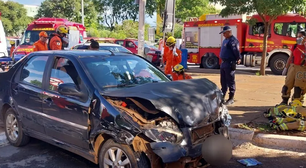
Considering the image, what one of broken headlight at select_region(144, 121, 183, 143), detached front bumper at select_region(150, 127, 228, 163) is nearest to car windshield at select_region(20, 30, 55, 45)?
broken headlight at select_region(144, 121, 183, 143)

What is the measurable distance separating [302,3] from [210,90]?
849cm

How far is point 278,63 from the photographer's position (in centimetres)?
1491

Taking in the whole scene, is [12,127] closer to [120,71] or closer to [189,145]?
[120,71]

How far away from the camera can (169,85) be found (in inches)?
159

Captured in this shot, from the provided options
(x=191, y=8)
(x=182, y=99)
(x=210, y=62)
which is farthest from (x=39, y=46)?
(x=191, y=8)

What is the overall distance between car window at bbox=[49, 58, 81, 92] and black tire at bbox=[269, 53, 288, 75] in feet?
40.5

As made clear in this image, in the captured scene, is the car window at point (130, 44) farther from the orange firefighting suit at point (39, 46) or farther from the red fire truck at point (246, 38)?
the orange firefighting suit at point (39, 46)

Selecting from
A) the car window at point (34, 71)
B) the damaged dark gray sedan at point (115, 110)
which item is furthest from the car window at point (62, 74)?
the car window at point (34, 71)

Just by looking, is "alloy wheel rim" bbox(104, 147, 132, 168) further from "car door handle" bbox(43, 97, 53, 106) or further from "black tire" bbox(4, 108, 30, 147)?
"black tire" bbox(4, 108, 30, 147)

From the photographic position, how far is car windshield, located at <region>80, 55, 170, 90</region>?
4.20 m

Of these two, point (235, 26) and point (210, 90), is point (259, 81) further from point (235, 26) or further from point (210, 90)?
point (210, 90)

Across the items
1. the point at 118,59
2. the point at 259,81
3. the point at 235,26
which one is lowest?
the point at 259,81

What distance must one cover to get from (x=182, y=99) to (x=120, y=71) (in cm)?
116

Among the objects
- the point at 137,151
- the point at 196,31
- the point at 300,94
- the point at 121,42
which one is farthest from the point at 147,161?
the point at 121,42
